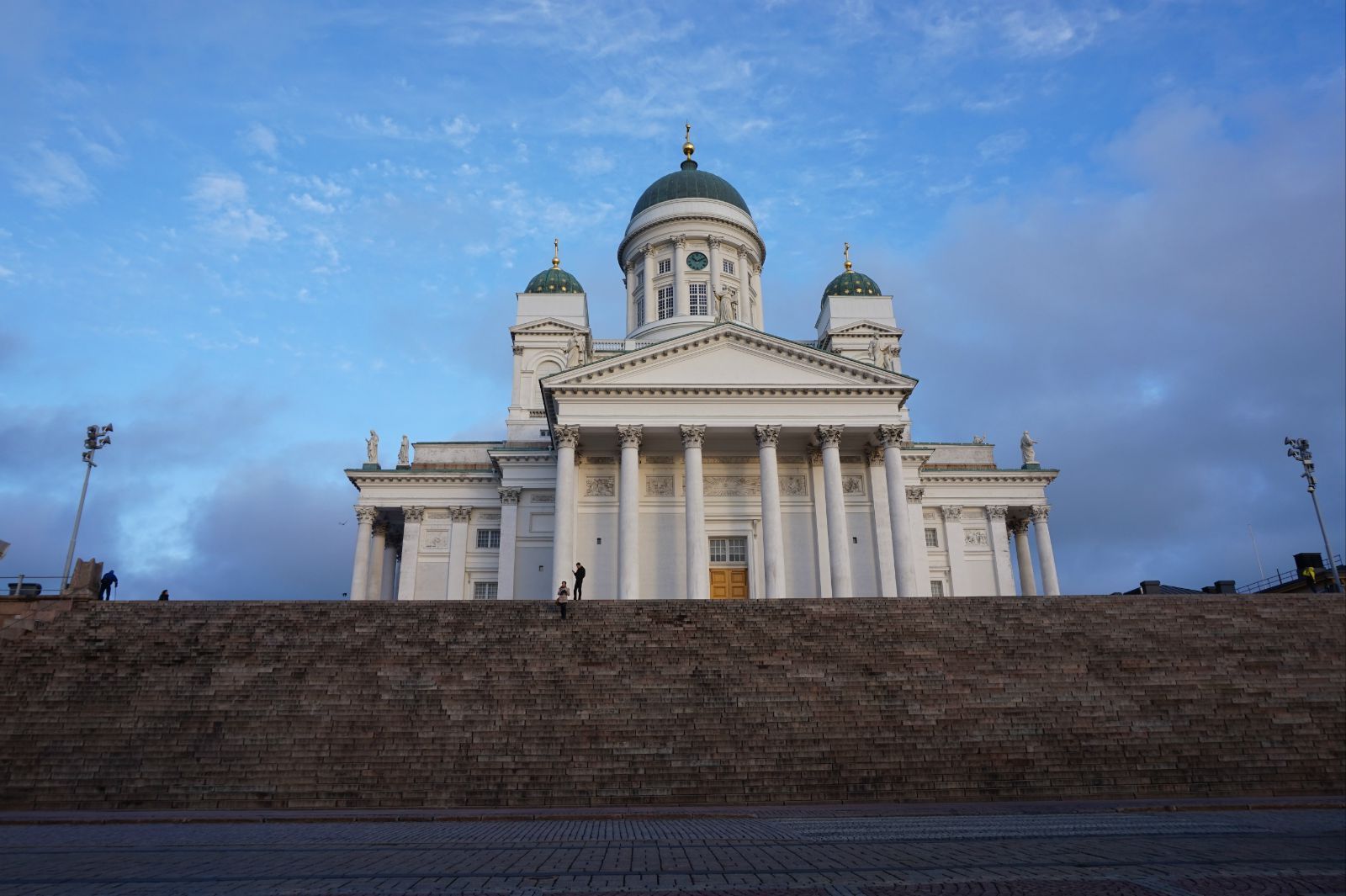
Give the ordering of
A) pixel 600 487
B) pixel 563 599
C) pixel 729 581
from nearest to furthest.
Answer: pixel 563 599 < pixel 729 581 < pixel 600 487

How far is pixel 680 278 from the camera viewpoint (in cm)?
4938

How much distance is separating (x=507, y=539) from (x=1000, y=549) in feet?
78.6

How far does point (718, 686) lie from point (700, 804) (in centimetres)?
365

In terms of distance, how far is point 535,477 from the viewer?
134 feet

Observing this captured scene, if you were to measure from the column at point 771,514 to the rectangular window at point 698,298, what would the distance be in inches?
655

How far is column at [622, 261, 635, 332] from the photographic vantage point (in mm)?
51219

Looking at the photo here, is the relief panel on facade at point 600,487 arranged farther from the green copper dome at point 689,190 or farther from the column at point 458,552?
the green copper dome at point 689,190

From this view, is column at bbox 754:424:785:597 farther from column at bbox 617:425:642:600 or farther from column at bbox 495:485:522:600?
column at bbox 495:485:522:600

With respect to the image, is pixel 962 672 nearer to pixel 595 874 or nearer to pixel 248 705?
pixel 595 874

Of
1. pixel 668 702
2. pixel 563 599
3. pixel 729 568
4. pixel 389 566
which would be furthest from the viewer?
pixel 389 566

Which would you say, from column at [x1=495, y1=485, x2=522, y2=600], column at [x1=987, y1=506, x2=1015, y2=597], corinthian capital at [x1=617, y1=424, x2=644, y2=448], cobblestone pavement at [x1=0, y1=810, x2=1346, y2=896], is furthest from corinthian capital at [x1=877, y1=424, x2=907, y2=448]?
cobblestone pavement at [x1=0, y1=810, x2=1346, y2=896]

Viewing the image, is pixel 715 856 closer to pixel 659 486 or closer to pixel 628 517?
pixel 628 517

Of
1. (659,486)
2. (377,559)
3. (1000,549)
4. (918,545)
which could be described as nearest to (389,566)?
(377,559)

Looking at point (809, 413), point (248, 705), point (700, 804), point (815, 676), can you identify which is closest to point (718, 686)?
point (815, 676)
